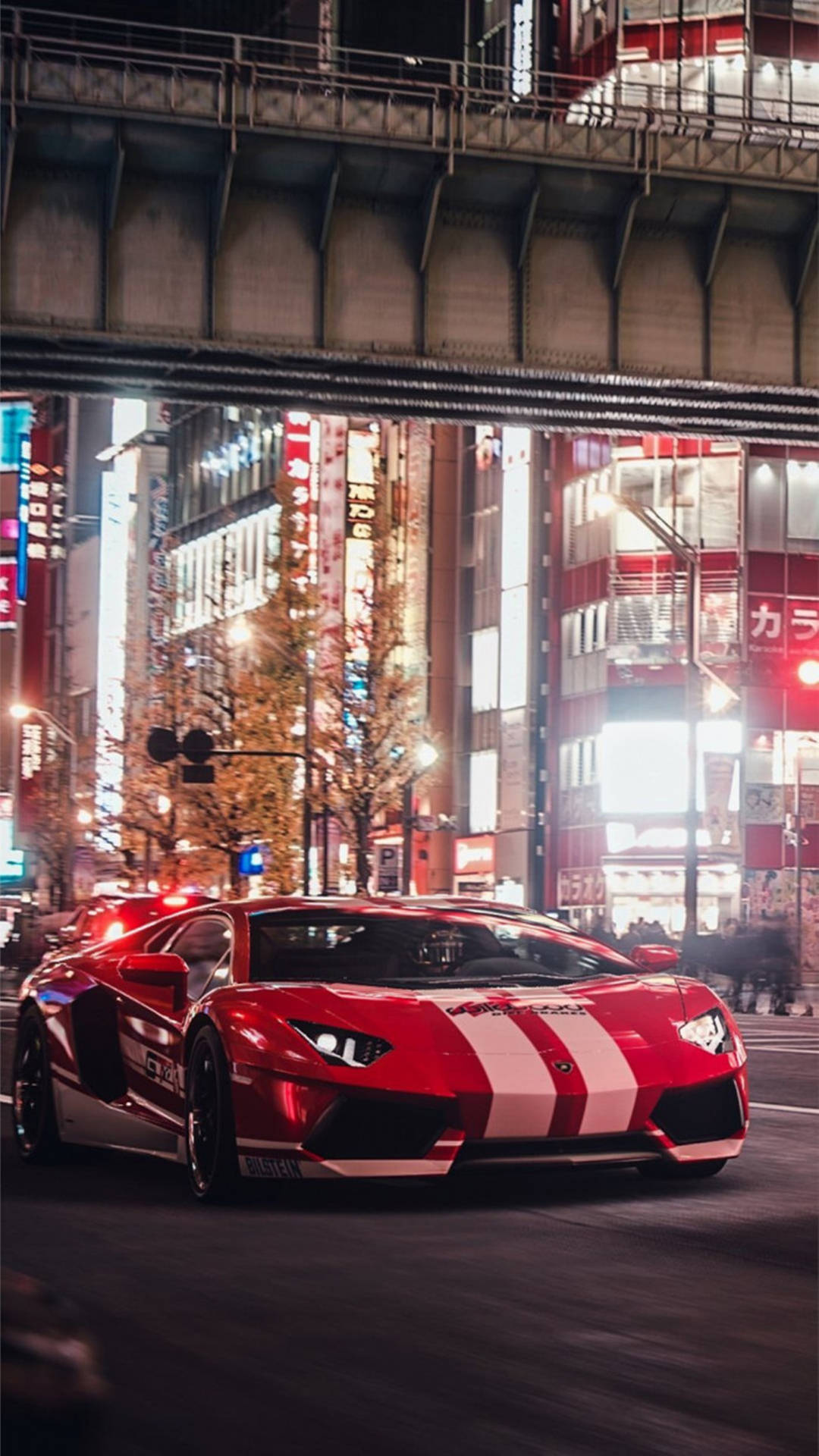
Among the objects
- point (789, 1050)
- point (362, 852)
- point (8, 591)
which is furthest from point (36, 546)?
point (789, 1050)

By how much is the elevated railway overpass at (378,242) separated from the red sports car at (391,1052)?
48.6ft

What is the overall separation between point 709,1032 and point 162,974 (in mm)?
2101

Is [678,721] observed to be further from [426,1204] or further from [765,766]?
[426,1204]

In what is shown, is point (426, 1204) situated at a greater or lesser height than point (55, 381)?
lesser

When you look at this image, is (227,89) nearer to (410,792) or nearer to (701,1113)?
(701,1113)

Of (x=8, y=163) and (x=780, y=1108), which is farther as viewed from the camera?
(x=8, y=163)

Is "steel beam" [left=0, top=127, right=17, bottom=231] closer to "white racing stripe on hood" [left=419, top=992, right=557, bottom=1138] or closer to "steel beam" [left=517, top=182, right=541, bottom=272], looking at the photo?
"steel beam" [left=517, top=182, right=541, bottom=272]

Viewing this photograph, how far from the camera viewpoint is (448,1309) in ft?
20.5

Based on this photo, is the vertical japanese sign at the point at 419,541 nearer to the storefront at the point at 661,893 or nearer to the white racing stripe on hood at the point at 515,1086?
the storefront at the point at 661,893

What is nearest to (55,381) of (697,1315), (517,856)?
(697,1315)

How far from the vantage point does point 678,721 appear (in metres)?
64.0

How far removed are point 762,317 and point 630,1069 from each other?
18262 mm

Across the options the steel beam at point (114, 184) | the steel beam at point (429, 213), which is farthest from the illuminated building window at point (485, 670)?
the steel beam at point (114, 184)

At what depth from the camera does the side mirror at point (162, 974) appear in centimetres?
959
